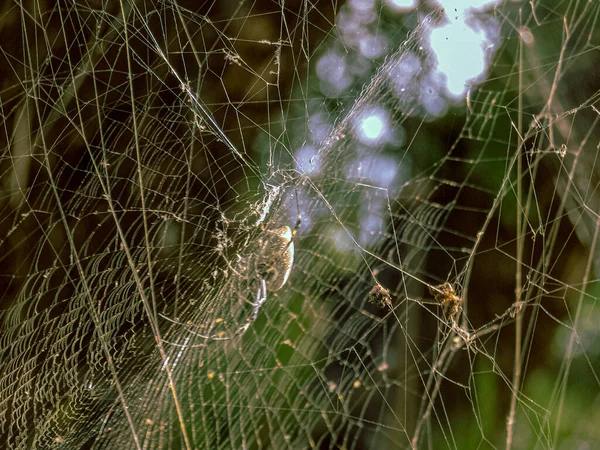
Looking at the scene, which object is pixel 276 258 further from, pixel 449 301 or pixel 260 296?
pixel 449 301

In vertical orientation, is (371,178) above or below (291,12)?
below

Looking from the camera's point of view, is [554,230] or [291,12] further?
[291,12]

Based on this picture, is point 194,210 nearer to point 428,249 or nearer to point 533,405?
point 428,249

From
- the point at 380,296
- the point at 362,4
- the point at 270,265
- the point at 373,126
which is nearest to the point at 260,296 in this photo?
the point at 270,265

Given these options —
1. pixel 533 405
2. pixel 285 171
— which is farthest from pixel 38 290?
pixel 533 405

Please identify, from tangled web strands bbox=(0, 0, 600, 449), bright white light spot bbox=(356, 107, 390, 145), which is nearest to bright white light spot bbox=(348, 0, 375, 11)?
tangled web strands bbox=(0, 0, 600, 449)

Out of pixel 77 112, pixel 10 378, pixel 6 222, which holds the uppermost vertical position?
pixel 77 112
